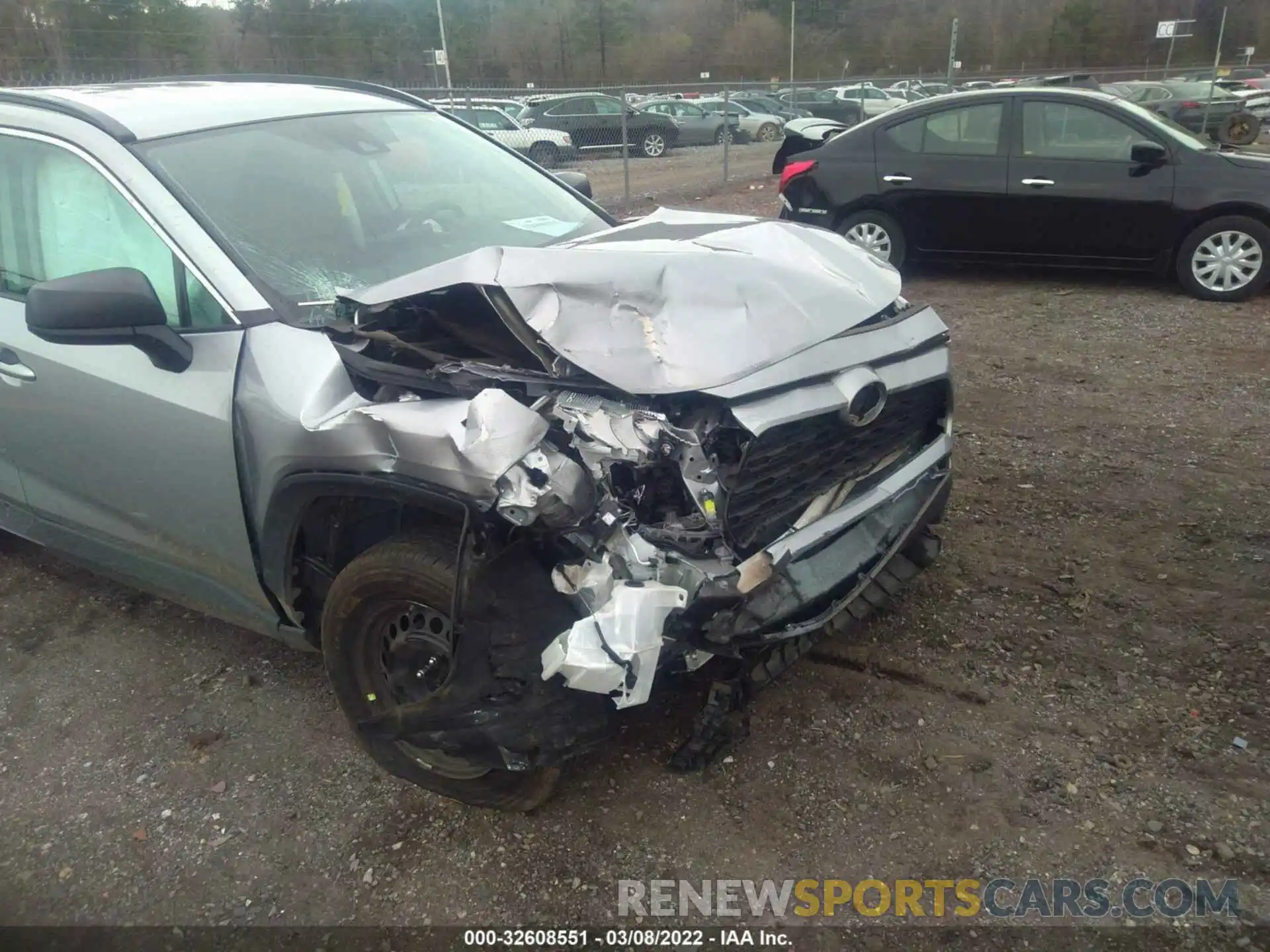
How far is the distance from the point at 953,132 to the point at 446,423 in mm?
6834

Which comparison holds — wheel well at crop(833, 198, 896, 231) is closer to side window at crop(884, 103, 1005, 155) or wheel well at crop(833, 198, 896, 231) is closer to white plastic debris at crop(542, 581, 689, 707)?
side window at crop(884, 103, 1005, 155)

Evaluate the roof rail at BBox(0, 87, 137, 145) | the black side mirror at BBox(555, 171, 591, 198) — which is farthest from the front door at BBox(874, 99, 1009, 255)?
the roof rail at BBox(0, 87, 137, 145)

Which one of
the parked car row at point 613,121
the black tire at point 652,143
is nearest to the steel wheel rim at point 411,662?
the parked car row at point 613,121

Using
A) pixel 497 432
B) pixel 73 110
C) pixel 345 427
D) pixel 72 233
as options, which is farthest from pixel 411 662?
pixel 73 110

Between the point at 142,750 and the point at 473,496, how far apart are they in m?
1.66

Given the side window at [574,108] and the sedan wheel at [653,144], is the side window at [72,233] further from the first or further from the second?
the sedan wheel at [653,144]

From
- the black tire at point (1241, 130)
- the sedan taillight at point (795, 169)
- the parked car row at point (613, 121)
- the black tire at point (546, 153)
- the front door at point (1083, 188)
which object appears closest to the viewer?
the front door at point (1083, 188)

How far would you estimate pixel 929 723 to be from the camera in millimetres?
2775

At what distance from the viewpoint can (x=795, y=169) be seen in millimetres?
8180

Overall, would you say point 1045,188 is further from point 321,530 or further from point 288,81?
point 321,530

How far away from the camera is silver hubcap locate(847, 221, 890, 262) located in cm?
798

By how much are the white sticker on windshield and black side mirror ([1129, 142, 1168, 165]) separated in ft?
17.7

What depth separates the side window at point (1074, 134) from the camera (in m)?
7.03

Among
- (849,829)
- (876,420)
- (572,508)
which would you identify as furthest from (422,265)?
(849,829)
